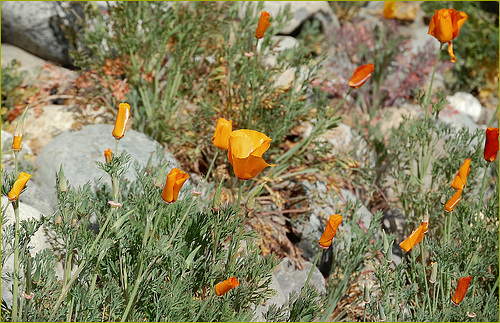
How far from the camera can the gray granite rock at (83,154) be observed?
300cm

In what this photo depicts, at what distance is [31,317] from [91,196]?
726 millimetres

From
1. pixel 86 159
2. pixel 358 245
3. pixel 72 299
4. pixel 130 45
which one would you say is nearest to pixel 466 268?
pixel 358 245


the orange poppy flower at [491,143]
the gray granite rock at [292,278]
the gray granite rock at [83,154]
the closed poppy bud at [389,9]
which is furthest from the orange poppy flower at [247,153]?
the closed poppy bud at [389,9]

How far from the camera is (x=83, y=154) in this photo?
3.14 metres

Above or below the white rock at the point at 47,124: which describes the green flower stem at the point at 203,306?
above

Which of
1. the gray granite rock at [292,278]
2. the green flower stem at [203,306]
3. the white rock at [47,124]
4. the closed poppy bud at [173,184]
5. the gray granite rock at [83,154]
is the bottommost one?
the gray granite rock at [292,278]

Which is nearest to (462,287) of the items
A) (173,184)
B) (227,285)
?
(227,285)

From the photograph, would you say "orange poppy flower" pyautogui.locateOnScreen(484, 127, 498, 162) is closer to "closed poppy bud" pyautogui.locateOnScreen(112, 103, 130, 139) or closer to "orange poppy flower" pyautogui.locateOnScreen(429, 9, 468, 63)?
"orange poppy flower" pyautogui.locateOnScreen(429, 9, 468, 63)

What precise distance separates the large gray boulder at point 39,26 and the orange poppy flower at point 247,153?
10.9 feet

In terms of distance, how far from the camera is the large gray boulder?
454cm

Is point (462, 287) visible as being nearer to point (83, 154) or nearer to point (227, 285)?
point (227, 285)

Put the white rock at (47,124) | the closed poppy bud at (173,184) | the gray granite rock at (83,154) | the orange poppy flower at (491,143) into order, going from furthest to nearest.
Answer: the white rock at (47,124) → the gray granite rock at (83,154) → the orange poppy flower at (491,143) → the closed poppy bud at (173,184)

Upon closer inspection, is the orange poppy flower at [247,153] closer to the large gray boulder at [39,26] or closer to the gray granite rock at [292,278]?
the gray granite rock at [292,278]

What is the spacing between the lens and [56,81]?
4109 millimetres
